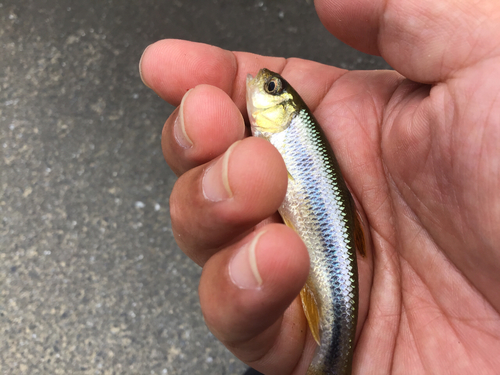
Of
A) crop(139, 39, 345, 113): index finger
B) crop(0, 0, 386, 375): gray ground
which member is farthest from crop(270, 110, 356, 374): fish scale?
crop(0, 0, 386, 375): gray ground

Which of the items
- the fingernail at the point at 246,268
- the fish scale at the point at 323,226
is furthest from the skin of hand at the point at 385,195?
→ the fish scale at the point at 323,226

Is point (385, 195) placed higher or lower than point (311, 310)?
higher

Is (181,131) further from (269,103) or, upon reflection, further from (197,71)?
(269,103)

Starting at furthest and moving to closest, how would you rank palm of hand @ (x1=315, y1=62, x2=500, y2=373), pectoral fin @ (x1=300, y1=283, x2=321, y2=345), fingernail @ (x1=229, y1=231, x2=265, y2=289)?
pectoral fin @ (x1=300, y1=283, x2=321, y2=345) → palm of hand @ (x1=315, y1=62, x2=500, y2=373) → fingernail @ (x1=229, y1=231, x2=265, y2=289)

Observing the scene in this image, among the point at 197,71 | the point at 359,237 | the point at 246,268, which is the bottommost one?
the point at 359,237

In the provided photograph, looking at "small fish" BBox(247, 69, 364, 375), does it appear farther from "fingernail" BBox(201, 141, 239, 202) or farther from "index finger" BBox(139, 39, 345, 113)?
"fingernail" BBox(201, 141, 239, 202)

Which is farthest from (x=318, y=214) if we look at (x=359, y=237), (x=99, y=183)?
(x=99, y=183)

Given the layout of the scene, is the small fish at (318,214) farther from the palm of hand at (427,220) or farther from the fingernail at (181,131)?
the fingernail at (181,131)

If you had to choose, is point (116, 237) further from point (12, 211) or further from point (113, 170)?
point (12, 211)
